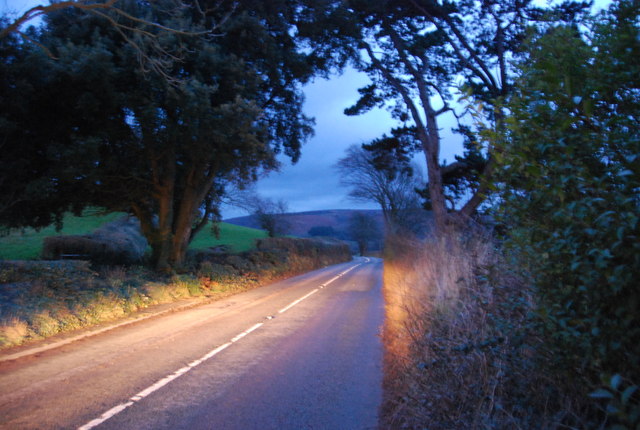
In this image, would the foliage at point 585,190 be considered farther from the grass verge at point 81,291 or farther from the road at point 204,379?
the grass verge at point 81,291

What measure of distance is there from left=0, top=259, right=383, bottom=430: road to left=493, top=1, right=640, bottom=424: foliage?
2.90m

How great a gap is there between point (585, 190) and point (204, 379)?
566 cm

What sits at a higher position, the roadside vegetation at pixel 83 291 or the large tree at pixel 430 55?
the large tree at pixel 430 55

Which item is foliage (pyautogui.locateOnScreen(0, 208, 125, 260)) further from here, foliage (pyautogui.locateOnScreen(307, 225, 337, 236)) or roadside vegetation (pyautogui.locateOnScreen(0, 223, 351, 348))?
foliage (pyautogui.locateOnScreen(307, 225, 337, 236))

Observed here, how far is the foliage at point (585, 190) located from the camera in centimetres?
233

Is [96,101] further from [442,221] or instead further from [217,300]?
[442,221]

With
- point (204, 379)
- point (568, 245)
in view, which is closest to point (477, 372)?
point (568, 245)

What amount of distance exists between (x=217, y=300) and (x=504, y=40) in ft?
44.1

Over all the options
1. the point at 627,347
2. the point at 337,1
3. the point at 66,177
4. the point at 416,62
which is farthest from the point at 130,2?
the point at 627,347

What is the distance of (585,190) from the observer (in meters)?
2.53

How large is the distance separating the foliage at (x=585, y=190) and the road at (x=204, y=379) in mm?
2899

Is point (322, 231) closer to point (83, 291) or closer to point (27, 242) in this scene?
point (27, 242)

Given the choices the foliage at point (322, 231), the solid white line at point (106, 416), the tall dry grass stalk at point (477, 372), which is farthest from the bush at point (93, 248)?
the foliage at point (322, 231)

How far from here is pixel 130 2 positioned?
13.7m
